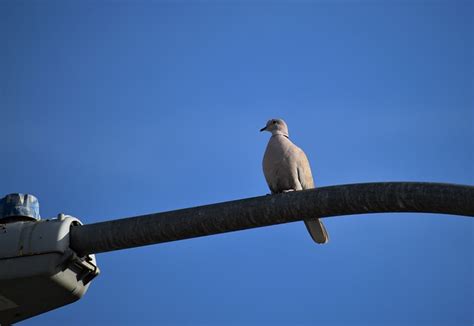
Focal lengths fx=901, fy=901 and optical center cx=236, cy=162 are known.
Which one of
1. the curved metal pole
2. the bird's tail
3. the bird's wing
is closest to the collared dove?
the bird's wing

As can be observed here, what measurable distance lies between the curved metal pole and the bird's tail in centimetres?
286

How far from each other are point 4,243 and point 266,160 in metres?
4.46

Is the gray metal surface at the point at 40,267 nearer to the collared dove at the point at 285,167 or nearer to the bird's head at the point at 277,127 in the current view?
the collared dove at the point at 285,167

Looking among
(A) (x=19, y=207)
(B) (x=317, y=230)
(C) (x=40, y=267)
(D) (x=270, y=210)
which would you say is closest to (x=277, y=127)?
(B) (x=317, y=230)

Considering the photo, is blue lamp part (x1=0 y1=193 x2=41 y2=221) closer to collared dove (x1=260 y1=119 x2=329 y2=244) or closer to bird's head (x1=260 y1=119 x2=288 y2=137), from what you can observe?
collared dove (x1=260 y1=119 x2=329 y2=244)

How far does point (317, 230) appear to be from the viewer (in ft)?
30.3

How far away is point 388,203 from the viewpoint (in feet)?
19.7

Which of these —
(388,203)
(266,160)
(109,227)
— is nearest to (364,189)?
(388,203)

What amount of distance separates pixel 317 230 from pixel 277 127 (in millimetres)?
2621

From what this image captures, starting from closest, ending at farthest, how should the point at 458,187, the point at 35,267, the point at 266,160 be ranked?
1. the point at 458,187
2. the point at 35,267
3. the point at 266,160

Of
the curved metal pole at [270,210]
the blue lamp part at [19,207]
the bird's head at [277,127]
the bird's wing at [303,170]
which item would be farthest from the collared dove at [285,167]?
the curved metal pole at [270,210]

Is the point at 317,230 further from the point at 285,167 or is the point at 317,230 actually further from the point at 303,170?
the point at 303,170

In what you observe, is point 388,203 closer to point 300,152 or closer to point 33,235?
point 33,235

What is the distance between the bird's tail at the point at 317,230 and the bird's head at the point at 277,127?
7.85 ft
